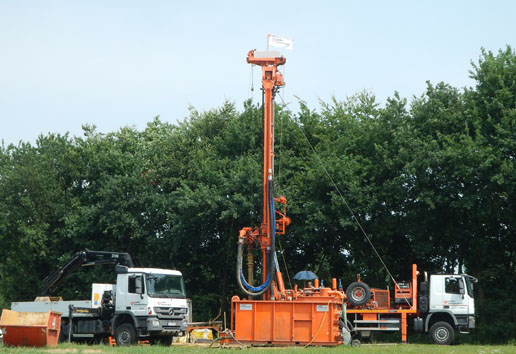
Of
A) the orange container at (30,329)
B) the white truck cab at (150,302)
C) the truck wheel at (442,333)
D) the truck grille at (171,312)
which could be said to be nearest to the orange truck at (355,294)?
the truck wheel at (442,333)

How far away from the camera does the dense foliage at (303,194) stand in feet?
120

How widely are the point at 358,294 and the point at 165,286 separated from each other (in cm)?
852

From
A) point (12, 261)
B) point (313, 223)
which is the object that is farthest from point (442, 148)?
point (12, 261)

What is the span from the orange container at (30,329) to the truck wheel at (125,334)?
11.3ft

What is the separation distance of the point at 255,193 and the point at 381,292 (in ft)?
33.2

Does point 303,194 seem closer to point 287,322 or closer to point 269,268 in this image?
point 269,268

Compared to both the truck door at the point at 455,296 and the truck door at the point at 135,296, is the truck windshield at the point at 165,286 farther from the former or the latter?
the truck door at the point at 455,296

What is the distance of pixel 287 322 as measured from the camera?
2761 cm

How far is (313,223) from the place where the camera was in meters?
39.3

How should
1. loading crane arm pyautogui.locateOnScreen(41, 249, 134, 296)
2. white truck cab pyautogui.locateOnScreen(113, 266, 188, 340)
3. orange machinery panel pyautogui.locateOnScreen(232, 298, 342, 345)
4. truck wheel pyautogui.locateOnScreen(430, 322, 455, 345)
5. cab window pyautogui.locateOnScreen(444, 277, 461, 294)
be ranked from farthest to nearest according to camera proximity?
loading crane arm pyautogui.locateOnScreen(41, 249, 134, 296), cab window pyautogui.locateOnScreen(444, 277, 461, 294), truck wheel pyautogui.locateOnScreen(430, 322, 455, 345), white truck cab pyautogui.locateOnScreen(113, 266, 188, 340), orange machinery panel pyautogui.locateOnScreen(232, 298, 342, 345)

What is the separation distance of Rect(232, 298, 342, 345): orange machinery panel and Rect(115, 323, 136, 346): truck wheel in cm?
482

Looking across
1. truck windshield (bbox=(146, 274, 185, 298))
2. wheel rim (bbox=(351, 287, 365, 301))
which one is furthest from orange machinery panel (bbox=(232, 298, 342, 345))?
wheel rim (bbox=(351, 287, 365, 301))

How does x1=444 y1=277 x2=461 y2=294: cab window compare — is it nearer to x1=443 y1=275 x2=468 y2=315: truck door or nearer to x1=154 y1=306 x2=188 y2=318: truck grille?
x1=443 y1=275 x2=468 y2=315: truck door

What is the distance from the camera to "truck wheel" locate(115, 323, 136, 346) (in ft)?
98.7
